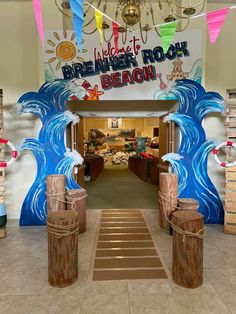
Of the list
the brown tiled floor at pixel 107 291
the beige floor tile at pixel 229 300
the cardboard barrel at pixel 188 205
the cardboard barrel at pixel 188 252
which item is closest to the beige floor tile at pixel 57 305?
the brown tiled floor at pixel 107 291

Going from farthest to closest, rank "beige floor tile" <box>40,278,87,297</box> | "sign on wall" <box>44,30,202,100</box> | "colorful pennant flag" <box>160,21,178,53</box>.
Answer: "sign on wall" <box>44,30,202,100</box> → "colorful pennant flag" <box>160,21,178,53</box> → "beige floor tile" <box>40,278,87,297</box>

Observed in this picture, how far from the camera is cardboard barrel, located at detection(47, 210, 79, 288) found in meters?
2.54

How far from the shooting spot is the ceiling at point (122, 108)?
5770mm

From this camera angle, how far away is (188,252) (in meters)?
2.52

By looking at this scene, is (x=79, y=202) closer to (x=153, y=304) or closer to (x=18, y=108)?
(x=18, y=108)

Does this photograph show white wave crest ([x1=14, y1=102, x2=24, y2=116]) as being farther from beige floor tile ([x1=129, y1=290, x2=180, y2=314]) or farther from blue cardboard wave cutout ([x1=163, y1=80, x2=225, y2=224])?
beige floor tile ([x1=129, y1=290, x2=180, y2=314])

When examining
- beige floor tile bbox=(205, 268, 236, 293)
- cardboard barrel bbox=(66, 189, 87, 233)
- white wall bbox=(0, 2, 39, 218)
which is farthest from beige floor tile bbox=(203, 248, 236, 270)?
white wall bbox=(0, 2, 39, 218)

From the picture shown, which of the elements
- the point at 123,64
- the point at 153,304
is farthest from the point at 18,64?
the point at 153,304

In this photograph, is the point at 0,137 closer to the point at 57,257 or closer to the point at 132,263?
the point at 57,257

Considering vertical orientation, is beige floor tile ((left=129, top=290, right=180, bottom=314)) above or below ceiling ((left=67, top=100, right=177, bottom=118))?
below

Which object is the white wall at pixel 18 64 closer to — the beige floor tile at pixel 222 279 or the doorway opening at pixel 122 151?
the doorway opening at pixel 122 151

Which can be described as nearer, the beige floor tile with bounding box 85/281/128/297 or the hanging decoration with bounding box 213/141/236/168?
the beige floor tile with bounding box 85/281/128/297

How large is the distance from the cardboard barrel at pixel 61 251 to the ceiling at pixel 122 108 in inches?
143

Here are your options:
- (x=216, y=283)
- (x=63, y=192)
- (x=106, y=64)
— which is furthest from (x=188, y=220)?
(x=106, y=64)
